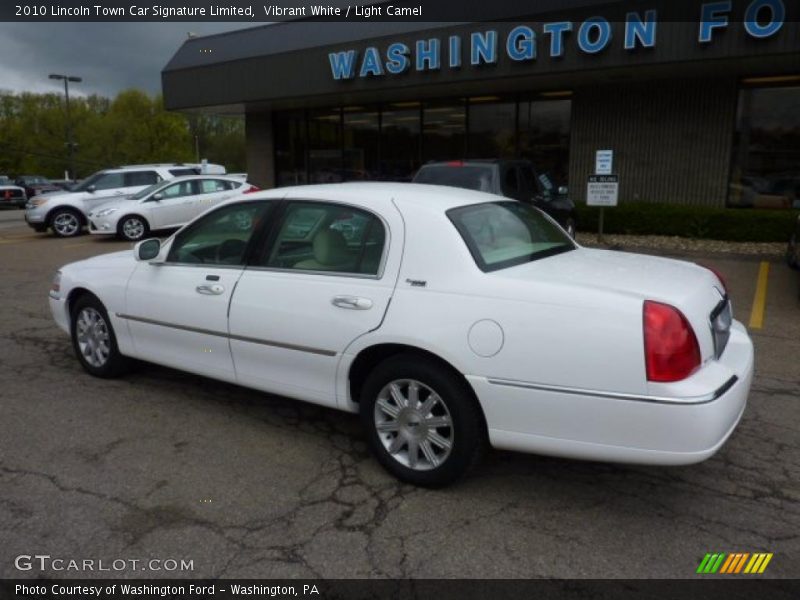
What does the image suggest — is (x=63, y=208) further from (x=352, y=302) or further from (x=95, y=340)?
(x=352, y=302)

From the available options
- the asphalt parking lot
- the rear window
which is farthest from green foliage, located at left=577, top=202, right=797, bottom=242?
the asphalt parking lot

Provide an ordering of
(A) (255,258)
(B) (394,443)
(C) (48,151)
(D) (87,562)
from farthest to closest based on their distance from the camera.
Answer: (C) (48,151) → (A) (255,258) → (B) (394,443) → (D) (87,562)

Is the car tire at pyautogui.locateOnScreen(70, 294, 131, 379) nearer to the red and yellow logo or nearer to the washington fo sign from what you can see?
the red and yellow logo

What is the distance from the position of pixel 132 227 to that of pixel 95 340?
1025 centimetres

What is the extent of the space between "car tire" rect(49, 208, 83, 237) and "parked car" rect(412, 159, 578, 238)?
10.5 meters

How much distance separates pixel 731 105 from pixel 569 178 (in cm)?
362

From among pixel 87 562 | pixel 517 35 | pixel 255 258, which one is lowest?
pixel 87 562

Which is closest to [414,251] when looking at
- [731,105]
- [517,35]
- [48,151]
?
[517,35]

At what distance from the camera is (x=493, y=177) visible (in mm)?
9000

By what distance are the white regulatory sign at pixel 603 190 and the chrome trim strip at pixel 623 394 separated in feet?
27.9

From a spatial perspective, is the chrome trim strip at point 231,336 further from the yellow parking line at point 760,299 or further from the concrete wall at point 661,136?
the concrete wall at point 661,136

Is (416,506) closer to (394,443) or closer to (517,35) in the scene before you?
(394,443)

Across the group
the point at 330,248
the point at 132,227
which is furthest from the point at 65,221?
the point at 330,248

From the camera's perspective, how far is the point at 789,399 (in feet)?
15.1
